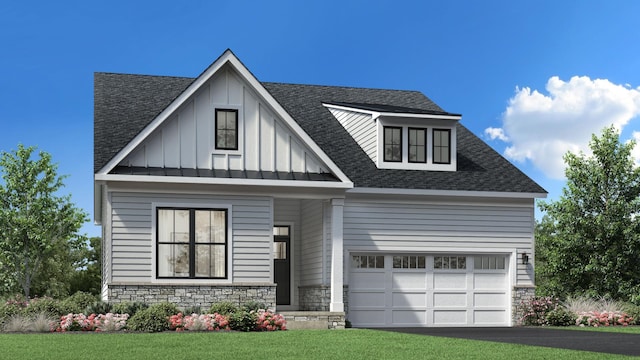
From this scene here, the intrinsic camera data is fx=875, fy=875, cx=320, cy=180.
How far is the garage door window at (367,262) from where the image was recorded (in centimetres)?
2559

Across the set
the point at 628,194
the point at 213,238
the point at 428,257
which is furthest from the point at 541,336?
the point at 628,194

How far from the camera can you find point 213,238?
22.9m

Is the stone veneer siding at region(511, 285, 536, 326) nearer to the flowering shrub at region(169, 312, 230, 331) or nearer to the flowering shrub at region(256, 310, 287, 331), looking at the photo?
the flowering shrub at region(256, 310, 287, 331)

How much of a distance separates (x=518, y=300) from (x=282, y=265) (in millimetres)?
7280

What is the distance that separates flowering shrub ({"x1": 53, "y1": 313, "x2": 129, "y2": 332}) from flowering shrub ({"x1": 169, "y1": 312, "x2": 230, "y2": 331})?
1199mm

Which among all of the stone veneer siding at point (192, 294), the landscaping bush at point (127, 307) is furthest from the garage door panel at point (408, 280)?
the landscaping bush at point (127, 307)

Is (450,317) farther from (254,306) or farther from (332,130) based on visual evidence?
(332,130)

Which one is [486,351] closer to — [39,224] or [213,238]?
[213,238]

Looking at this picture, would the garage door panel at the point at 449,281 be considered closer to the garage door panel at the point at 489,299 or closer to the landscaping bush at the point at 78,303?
the garage door panel at the point at 489,299

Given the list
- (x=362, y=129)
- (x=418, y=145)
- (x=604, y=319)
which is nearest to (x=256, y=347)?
(x=418, y=145)

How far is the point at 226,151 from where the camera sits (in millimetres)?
23438

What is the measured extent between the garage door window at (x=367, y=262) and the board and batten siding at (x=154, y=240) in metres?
3.36

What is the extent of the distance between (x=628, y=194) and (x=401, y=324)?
10.5 metres

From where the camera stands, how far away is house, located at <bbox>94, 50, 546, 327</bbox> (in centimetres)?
2256
